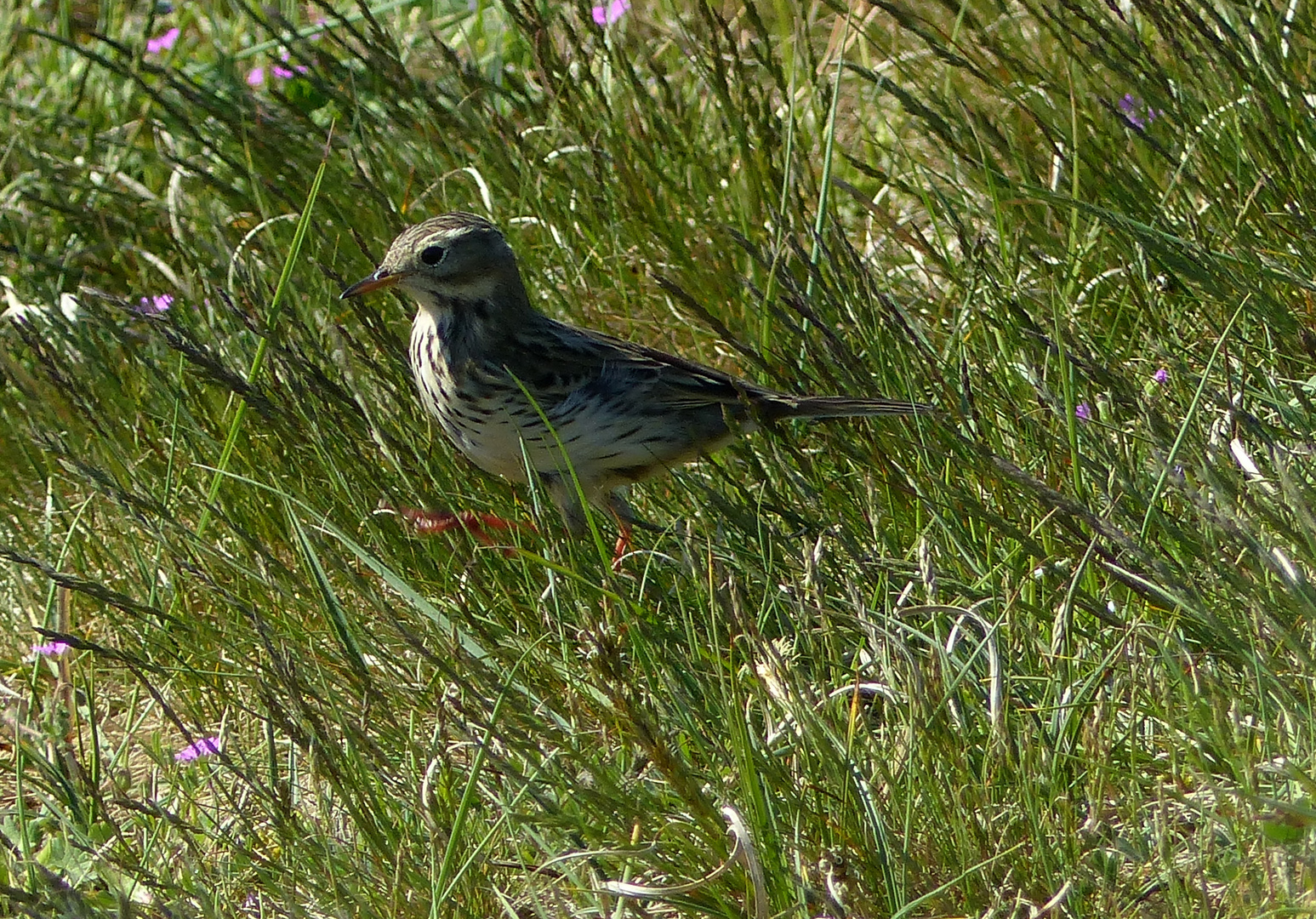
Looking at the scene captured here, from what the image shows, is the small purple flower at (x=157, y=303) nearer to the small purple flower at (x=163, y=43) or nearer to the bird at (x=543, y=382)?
the bird at (x=543, y=382)

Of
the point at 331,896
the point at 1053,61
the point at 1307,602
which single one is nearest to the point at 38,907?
the point at 331,896

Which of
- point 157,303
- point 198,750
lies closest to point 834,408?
point 198,750

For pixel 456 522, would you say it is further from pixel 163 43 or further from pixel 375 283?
pixel 163 43

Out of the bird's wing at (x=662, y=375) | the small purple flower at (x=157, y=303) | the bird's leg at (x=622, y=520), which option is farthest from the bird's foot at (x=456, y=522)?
the small purple flower at (x=157, y=303)

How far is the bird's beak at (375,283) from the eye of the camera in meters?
4.23

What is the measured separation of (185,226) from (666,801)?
129 inches

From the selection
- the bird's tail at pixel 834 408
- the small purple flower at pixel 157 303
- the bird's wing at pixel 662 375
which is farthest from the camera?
the small purple flower at pixel 157 303

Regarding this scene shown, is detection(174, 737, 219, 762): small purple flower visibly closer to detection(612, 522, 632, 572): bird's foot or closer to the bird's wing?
detection(612, 522, 632, 572): bird's foot

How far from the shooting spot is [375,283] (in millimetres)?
4332

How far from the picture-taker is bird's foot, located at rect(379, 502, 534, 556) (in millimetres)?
3725

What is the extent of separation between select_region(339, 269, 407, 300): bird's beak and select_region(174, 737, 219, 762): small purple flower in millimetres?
1187

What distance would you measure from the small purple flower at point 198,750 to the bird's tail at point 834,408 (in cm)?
149

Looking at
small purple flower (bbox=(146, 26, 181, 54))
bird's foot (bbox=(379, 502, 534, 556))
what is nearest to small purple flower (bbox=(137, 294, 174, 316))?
bird's foot (bbox=(379, 502, 534, 556))

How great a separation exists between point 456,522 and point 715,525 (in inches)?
25.2
